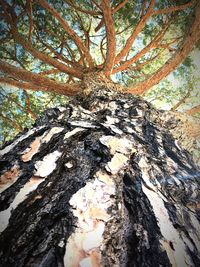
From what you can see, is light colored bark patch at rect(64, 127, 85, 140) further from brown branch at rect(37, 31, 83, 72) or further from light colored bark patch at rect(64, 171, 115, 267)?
brown branch at rect(37, 31, 83, 72)

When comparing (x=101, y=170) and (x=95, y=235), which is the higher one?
(x=101, y=170)

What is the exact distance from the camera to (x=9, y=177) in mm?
815

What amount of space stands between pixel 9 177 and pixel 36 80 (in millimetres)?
1897

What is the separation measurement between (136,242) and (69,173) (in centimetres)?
31

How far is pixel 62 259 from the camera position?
1.83 ft

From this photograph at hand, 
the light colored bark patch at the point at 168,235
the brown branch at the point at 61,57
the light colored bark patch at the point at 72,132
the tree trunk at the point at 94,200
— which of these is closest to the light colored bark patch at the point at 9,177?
the tree trunk at the point at 94,200

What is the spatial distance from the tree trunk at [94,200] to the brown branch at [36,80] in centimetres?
142

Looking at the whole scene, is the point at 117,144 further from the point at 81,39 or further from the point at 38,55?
the point at 81,39

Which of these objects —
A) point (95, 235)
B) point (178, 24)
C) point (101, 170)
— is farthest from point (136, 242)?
point (178, 24)

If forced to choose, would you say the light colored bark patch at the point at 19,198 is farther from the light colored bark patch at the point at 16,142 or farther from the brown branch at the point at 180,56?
the brown branch at the point at 180,56

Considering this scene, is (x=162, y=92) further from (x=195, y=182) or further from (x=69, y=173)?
(x=69, y=173)

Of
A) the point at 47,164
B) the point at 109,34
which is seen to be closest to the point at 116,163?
the point at 47,164

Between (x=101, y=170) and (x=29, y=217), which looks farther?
(x=101, y=170)

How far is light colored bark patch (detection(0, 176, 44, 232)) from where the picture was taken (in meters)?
0.65
